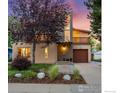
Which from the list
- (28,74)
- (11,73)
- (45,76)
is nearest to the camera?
(11,73)

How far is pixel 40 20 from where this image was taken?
7.20 ft

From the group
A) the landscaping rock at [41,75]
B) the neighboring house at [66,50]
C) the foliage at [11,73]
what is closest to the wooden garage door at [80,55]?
the neighboring house at [66,50]

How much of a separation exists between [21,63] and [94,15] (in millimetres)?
726

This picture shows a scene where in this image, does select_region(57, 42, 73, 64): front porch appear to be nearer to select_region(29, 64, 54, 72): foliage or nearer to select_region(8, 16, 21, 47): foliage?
select_region(29, 64, 54, 72): foliage

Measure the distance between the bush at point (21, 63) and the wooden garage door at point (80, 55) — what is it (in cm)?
Result: 39

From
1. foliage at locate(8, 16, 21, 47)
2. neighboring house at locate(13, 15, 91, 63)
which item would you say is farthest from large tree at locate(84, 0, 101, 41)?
foliage at locate(8, 16, 21, 47)

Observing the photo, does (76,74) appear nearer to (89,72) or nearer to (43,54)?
(89,72)

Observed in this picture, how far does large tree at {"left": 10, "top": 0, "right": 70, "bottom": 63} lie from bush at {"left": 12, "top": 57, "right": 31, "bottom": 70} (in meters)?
0.09

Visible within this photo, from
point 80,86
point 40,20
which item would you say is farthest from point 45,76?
point 40,20

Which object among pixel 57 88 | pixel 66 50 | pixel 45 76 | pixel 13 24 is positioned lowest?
pixel 57 88

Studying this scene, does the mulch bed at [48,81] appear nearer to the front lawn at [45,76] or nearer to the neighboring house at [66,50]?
the front lawn at [45,76]
